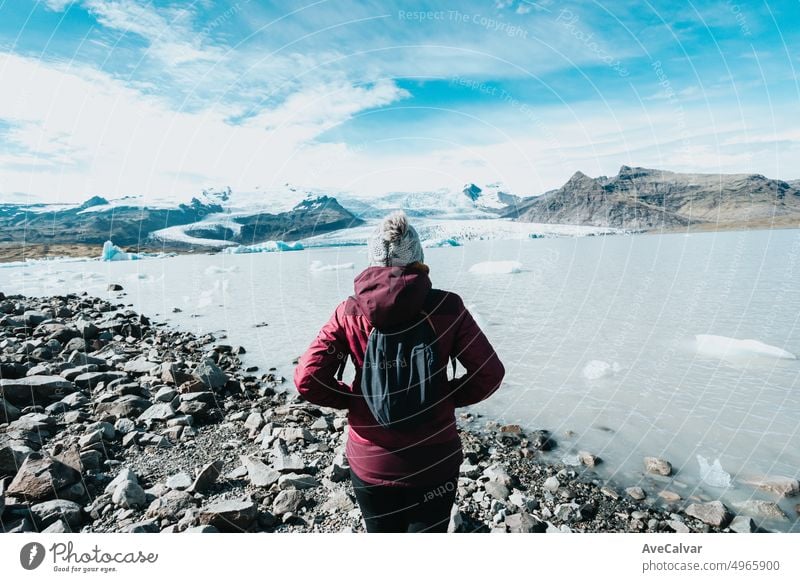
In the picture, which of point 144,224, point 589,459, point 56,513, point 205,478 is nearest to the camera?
point 56,513

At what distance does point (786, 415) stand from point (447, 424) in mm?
6629

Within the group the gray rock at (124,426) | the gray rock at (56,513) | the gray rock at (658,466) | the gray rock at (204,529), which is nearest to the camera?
the gray rock at (204,529)

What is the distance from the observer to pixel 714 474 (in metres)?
4.98

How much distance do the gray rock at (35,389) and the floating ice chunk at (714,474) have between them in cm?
817

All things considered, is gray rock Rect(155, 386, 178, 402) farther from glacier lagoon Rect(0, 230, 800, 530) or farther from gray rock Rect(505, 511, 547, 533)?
gray rock Rect(505, 511, 547, 533)

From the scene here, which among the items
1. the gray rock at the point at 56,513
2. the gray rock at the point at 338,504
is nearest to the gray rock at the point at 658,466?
the gray rock at the point at 338,504

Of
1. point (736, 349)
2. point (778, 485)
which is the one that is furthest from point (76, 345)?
point (736, 349)

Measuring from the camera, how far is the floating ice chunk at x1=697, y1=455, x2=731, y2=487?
189 inches

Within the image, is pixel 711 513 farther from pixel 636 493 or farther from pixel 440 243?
pixel 440 243

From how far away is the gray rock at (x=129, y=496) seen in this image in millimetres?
3781

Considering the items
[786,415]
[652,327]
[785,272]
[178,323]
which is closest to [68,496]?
[786,415]

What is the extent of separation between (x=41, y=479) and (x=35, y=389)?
341 cm

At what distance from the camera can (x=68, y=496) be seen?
12.7ft

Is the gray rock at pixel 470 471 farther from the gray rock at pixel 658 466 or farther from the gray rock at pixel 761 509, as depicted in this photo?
the gray rock at pixel 761 509
